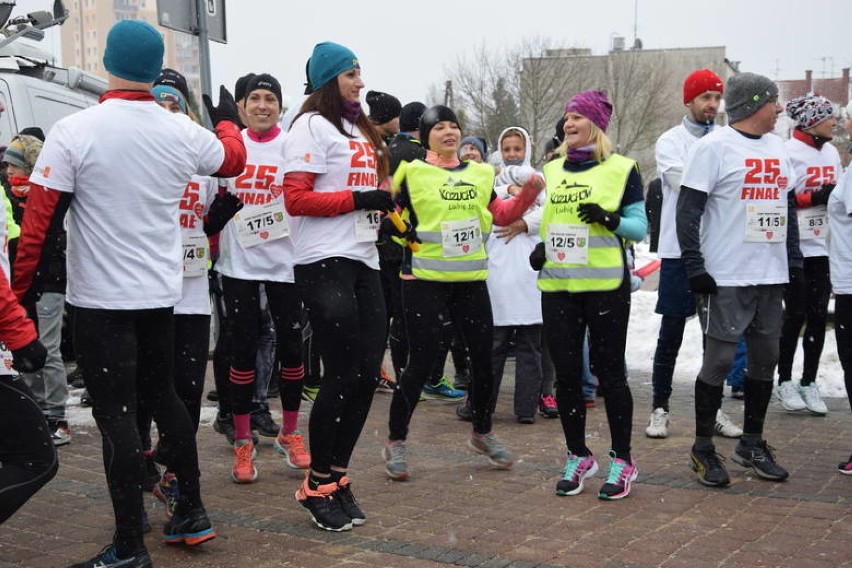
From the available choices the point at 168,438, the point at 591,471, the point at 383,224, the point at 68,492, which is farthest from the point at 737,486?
the point at 68,492

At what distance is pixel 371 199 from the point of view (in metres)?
4.79

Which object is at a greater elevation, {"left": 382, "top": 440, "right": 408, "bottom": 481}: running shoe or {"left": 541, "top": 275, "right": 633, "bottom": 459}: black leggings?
{"left": 541, "top": 275, "right": 633, "bottom": 459}: black leggings

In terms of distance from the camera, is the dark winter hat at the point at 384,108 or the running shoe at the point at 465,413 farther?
the dark winter hat at the point at 384,108

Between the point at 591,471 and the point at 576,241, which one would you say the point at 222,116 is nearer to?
the point at 576,241

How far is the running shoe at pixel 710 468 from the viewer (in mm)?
5512

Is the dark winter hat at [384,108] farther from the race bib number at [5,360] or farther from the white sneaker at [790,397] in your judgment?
the race bib number at [5,360]

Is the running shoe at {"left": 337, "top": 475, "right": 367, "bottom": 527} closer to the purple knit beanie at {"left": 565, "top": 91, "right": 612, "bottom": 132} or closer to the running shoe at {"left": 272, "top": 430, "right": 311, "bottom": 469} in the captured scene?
the running shoe at {"left": 272, "top": 430, "right": 311, "bottom": 469}

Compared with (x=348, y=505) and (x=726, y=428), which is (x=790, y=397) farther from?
(x=348, y=505)

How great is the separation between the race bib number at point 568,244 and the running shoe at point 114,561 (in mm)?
2519

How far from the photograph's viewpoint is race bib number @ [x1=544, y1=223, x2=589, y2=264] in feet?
17.6

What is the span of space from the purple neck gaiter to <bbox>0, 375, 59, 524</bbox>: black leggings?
1970 mm

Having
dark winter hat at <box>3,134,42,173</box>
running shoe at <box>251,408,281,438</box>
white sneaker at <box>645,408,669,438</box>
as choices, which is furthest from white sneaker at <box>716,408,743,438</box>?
dark winter hat at <box>3,134,42,173</box>

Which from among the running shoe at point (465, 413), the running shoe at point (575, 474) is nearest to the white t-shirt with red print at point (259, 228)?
the running shoe at point (575, 474)

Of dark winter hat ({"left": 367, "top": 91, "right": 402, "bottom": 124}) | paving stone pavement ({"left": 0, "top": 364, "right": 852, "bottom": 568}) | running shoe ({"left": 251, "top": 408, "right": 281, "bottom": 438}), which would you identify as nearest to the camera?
paving stone pavement ({"left": 0, "top": 364, "right": 852, "bottom": 568})
